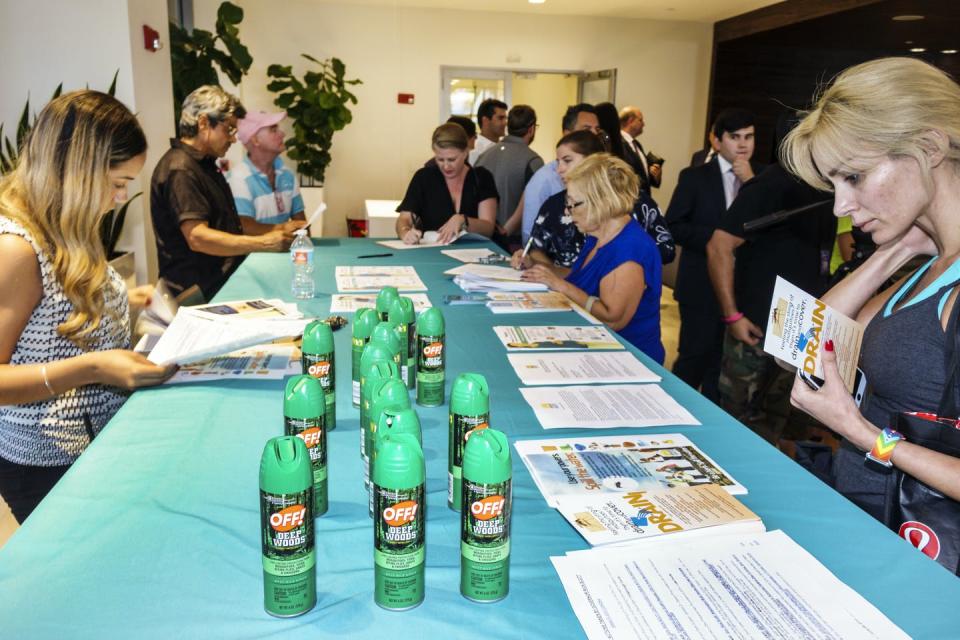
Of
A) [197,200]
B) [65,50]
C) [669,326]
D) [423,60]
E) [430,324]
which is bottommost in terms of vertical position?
[669,326]

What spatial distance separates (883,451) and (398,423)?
0.87 metres

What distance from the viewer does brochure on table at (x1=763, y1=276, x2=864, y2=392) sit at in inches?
52.7

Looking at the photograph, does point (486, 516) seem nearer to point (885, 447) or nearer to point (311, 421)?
point (311, 421)

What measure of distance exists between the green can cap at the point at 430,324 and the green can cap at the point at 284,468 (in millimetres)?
615

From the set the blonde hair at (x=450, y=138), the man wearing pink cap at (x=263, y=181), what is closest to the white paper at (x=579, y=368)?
the man wearing pink cap at (x=263, y=181)

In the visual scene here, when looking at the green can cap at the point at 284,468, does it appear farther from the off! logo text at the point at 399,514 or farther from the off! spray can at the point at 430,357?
the off! spray can at the point at 430,357

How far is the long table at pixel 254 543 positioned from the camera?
0.87 meters

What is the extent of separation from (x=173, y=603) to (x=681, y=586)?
2.16 feet

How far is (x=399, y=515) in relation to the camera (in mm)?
827

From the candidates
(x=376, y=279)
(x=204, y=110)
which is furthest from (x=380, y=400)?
(x=204, y=110)

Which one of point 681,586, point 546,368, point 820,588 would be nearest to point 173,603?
point 681,586

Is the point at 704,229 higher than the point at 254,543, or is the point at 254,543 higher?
the point at 704,229

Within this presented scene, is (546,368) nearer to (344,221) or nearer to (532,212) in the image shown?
(532,212)

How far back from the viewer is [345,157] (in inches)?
344
